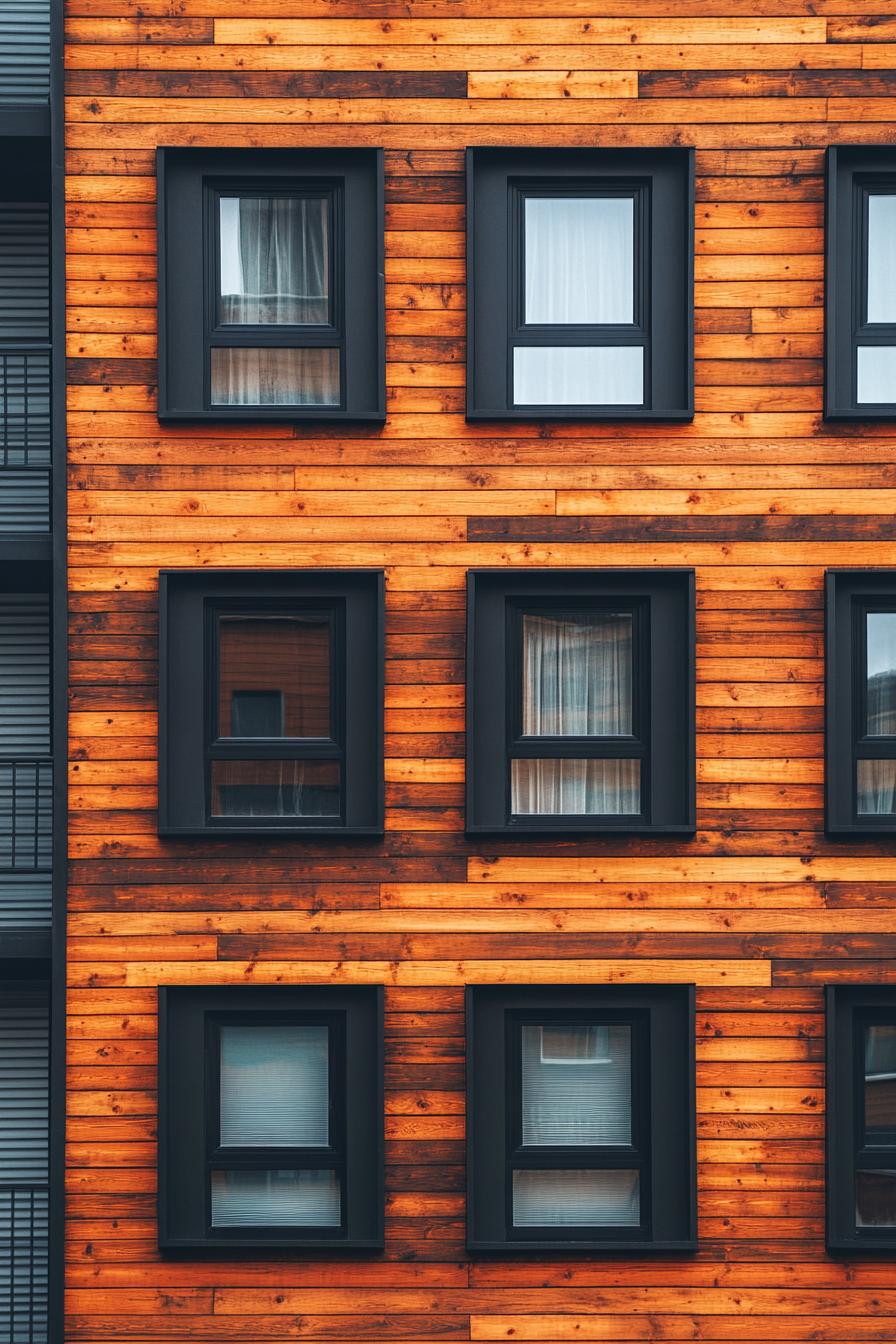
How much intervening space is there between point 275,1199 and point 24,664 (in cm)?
366

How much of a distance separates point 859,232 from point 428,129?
8.51ft

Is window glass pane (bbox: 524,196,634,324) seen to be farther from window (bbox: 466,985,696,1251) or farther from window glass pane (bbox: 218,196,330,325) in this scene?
window (bbox: 466,985,696,1251)

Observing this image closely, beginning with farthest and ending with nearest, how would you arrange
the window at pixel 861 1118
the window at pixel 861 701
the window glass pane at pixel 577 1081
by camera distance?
the window glass pane at pixel 577 1081 < the window at pixel 861 701 < the window at pixel 861 1118

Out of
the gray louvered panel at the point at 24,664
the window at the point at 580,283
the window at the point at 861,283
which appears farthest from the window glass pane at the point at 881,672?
the gray louvered panel at the point at 24,664

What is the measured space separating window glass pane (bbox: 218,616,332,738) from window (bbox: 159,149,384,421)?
1.22m

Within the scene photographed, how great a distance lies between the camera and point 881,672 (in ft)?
22.2

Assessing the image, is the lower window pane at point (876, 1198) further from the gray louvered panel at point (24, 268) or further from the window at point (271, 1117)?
the gray louvered panel at point (24, 268)

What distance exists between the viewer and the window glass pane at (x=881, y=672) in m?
6.75

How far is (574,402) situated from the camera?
6.82 m

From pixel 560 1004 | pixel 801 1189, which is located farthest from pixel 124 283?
pixel 801 1189

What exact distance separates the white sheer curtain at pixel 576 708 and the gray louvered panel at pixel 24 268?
3.86 m

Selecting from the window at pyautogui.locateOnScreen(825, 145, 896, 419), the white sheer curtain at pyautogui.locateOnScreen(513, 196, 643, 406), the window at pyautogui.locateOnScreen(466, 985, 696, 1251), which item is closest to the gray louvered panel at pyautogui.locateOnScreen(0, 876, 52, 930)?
the window at pyautogui.locateOnScreen(466, 985, 696, 1251)

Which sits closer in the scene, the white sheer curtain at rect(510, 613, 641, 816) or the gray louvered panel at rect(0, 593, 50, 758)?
the white sheer curtain at rect(510, 613, 641, 816)

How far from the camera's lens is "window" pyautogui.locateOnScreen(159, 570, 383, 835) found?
6.64 m
